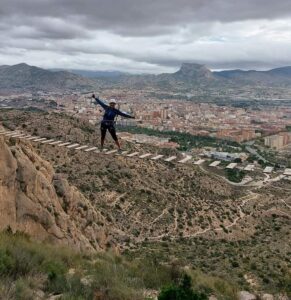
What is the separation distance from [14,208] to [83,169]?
2400 cm

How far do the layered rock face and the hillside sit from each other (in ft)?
2.52

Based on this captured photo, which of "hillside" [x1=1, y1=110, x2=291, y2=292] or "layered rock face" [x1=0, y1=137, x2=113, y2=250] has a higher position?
"layered rock face" [x1=0, y1=137, x2=113, y2=250]

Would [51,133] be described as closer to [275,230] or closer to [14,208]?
[275,230]

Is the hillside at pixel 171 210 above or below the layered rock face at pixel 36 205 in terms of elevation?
below

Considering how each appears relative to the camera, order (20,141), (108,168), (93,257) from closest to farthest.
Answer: (93,257) → (20,141) → (108,168)

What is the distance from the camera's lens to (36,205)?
17266 mm

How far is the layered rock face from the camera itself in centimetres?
1631

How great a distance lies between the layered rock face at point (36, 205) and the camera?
1631cm

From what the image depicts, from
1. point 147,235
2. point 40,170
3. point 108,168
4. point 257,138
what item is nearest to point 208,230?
point 147,235

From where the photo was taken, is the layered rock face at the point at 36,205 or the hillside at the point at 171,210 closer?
the layered rock face at the point at 36,205

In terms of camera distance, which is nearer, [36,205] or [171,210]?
[36,205]

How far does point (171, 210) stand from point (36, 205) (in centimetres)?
2227

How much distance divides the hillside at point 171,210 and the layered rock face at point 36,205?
0.77 meters

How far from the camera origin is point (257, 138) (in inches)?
5025
